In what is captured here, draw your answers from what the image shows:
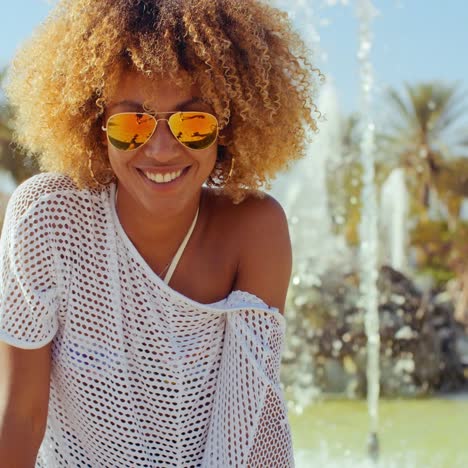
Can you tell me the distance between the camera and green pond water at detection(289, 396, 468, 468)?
5602 millimetres

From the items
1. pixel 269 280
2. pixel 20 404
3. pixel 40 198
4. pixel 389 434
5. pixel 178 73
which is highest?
pixel 178 73

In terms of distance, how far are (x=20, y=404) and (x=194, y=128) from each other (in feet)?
2.48

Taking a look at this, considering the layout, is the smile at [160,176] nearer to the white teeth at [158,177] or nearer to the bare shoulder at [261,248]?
the white teeth at [158,177]

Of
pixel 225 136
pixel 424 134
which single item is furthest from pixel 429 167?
pixel 225 136

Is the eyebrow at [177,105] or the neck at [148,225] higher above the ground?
the eyebrow at [177,105]

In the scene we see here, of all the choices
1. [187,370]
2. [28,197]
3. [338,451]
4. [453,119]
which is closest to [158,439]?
[187,370]

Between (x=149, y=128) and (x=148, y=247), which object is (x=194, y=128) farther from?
(x=148, y=247)

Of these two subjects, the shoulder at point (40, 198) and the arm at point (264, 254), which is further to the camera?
the arm at point (264, 254)

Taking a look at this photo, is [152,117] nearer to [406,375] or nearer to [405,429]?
[405,429]

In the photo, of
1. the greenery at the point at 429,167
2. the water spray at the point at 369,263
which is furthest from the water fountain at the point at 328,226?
the greenery at the point at 429,167

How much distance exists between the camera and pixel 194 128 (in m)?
2.10

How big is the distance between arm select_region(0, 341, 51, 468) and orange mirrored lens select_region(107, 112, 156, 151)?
527 millimetres

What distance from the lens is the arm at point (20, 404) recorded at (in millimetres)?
2043

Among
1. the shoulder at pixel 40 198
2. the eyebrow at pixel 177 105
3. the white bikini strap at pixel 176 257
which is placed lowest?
the white bikini strap at pixel 176 257
